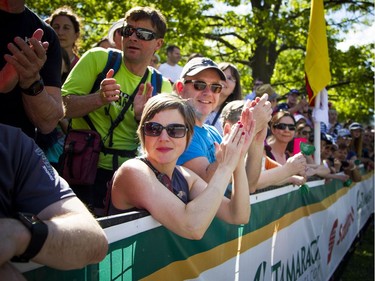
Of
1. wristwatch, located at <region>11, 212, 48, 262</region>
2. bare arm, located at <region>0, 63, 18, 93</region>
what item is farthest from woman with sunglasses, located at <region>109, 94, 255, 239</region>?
wristwatch, located at <region>11, 212, 48, 262</region>

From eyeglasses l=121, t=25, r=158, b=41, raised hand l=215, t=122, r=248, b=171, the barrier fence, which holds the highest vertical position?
eyeglasses l=121, t=25, r=158, b=41

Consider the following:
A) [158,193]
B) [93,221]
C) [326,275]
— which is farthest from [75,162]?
[326,275]

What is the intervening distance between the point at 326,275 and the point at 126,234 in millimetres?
4934

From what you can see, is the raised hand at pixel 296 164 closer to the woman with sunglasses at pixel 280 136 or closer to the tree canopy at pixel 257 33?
the woman with sunglasses at pixel 280 136

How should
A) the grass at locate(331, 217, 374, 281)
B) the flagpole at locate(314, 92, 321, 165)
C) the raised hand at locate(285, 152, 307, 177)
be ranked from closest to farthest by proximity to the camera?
the raised hand at locate(285, 152, 307, 177), the flagpole at locate(314, 92, 321, 165), the grass at locate(331, 217, 374, 281)

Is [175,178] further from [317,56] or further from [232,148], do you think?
[317,56]

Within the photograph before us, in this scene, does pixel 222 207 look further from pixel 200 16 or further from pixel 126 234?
pixel 200 16

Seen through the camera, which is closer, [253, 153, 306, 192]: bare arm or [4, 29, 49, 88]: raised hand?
[4, 29, 49, 88]: raised hand

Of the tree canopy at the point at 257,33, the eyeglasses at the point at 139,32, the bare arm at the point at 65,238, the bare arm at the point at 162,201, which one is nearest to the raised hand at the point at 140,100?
the eyeglasses at the point at 139,32

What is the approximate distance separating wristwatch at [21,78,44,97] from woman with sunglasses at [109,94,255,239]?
540mm

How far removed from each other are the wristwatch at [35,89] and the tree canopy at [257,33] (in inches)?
485

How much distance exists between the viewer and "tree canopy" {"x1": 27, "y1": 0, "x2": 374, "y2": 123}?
50.7 ft

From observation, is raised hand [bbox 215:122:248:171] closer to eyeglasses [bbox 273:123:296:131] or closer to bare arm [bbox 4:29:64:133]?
bare arm [bbox 4:29:64:133]

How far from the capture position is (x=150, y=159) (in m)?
3.03
